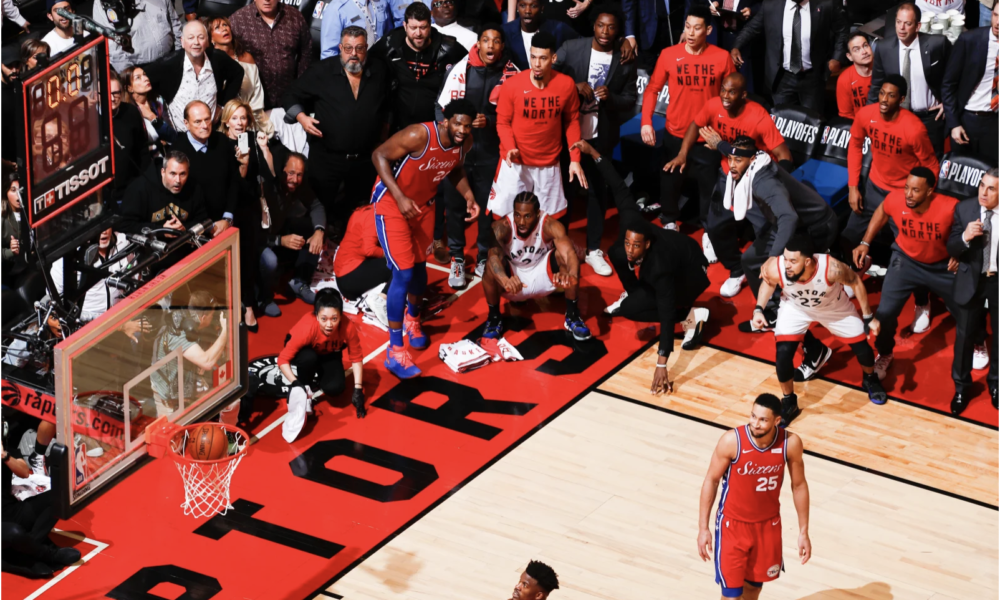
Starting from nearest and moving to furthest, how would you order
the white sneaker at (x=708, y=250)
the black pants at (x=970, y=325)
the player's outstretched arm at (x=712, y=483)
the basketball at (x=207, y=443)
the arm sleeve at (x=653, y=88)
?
1. the player's outstretched arm at (x=712, y=483)
2. the basketball at (x=207, y=443)
3. the black pants at (x=970, y=325)
4. the arm sleeve at (x=653, y=88)
5. the white sneaker at (x=708, y=250)

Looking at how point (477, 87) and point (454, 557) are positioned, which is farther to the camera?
point (477, 87)

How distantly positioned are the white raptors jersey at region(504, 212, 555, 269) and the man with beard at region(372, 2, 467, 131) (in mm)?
1515

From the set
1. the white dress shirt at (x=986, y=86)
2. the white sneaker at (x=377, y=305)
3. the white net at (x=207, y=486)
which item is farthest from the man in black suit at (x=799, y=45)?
the white net at (x=207, y=486)

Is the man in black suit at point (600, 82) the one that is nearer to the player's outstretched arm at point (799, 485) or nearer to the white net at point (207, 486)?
the white net at point (207, 486)

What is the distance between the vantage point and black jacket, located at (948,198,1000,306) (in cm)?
1059

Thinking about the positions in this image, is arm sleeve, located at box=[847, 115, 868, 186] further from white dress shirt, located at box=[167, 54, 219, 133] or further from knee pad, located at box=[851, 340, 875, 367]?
white dress shirt, located at box=[167, 54, 219, 133]

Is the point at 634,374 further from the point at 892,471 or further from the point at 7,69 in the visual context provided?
the point at 7,69

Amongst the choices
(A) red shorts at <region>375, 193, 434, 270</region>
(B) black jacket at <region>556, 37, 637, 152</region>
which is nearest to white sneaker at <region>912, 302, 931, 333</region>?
(B) black jacket at <region>556, 37, 637, 152</region>

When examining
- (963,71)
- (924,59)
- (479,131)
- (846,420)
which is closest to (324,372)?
(479,131)

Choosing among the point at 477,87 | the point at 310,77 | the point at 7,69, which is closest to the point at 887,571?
the point at 477,87

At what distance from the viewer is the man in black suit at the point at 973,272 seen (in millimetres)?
10461

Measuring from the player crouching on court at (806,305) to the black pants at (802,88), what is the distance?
2.79 m

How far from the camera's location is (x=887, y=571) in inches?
367

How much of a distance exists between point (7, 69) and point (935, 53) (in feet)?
22.4
